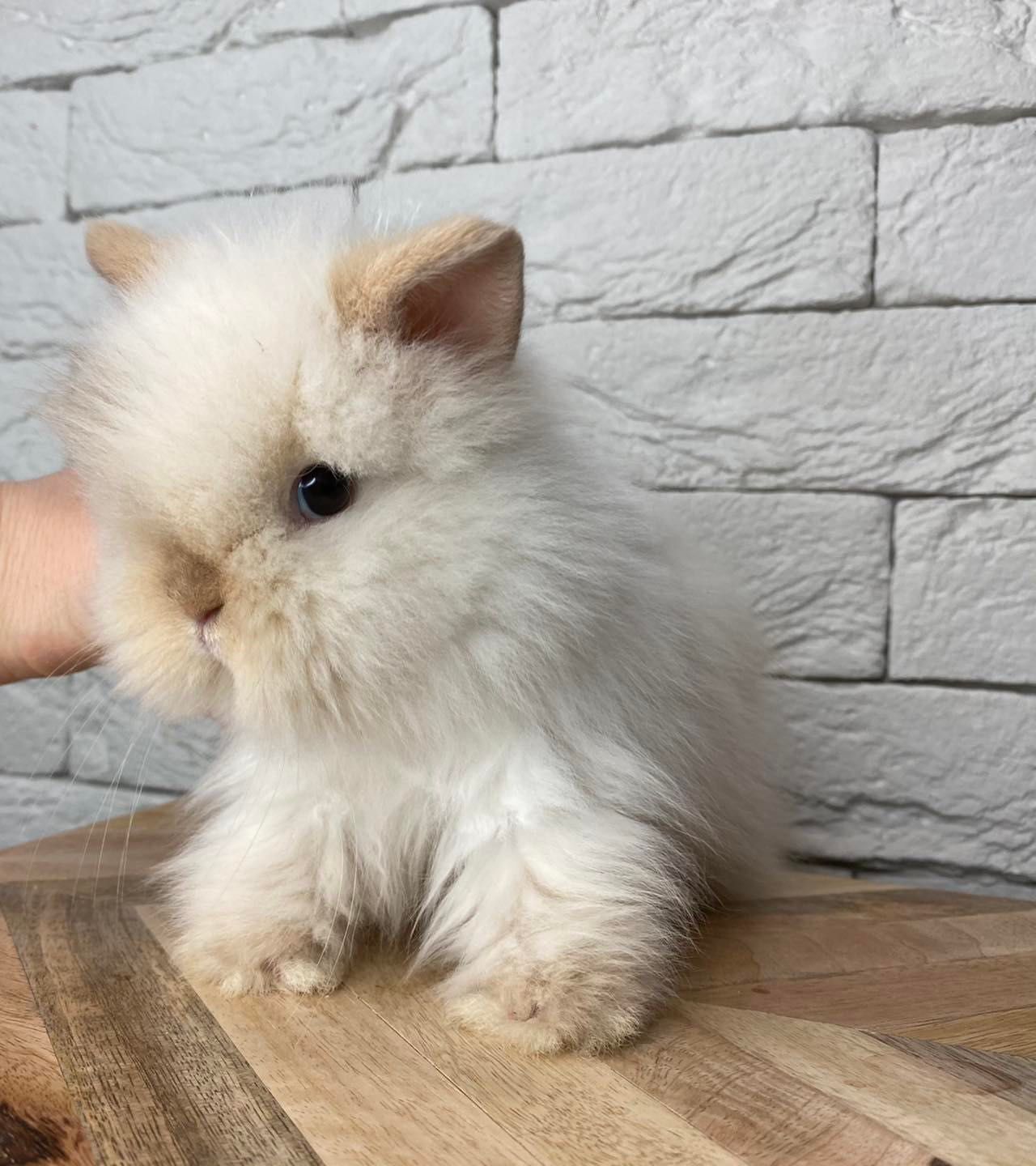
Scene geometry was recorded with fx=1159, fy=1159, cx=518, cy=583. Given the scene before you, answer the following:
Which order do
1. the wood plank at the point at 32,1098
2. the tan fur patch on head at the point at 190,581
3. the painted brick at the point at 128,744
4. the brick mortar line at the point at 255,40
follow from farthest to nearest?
the painted brick at the point at 128,744 < the brick mortar line at the point at 255,40 < the tan fur patch on head at the point at 190,581 < the wood plank at the point at 32,1098

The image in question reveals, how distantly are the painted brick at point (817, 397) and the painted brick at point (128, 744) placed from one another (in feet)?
2.50

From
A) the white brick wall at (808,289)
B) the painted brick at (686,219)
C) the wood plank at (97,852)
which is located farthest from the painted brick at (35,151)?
the wood plank at (97,852)

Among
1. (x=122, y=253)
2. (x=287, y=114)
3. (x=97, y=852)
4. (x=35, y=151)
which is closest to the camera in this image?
(x=122, y=253)

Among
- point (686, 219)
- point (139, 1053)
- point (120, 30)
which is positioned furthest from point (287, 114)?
point (139, 1053)

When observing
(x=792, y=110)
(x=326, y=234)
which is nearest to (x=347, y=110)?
(x=792, y=110)

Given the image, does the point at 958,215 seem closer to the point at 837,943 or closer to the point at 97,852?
the point at 837,943

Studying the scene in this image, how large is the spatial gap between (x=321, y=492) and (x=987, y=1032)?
61 cm

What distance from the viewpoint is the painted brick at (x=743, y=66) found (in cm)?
130

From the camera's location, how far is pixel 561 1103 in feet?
2.31

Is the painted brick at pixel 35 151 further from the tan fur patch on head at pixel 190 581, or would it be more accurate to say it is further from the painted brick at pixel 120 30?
the tan fur patch on head at pixel 190 581

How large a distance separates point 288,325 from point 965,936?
A: 2.61 ft

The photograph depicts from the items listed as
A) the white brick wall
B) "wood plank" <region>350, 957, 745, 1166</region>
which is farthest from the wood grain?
the white brick wall

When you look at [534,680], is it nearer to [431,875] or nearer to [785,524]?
[431,875]

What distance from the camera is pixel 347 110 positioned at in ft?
5.10
